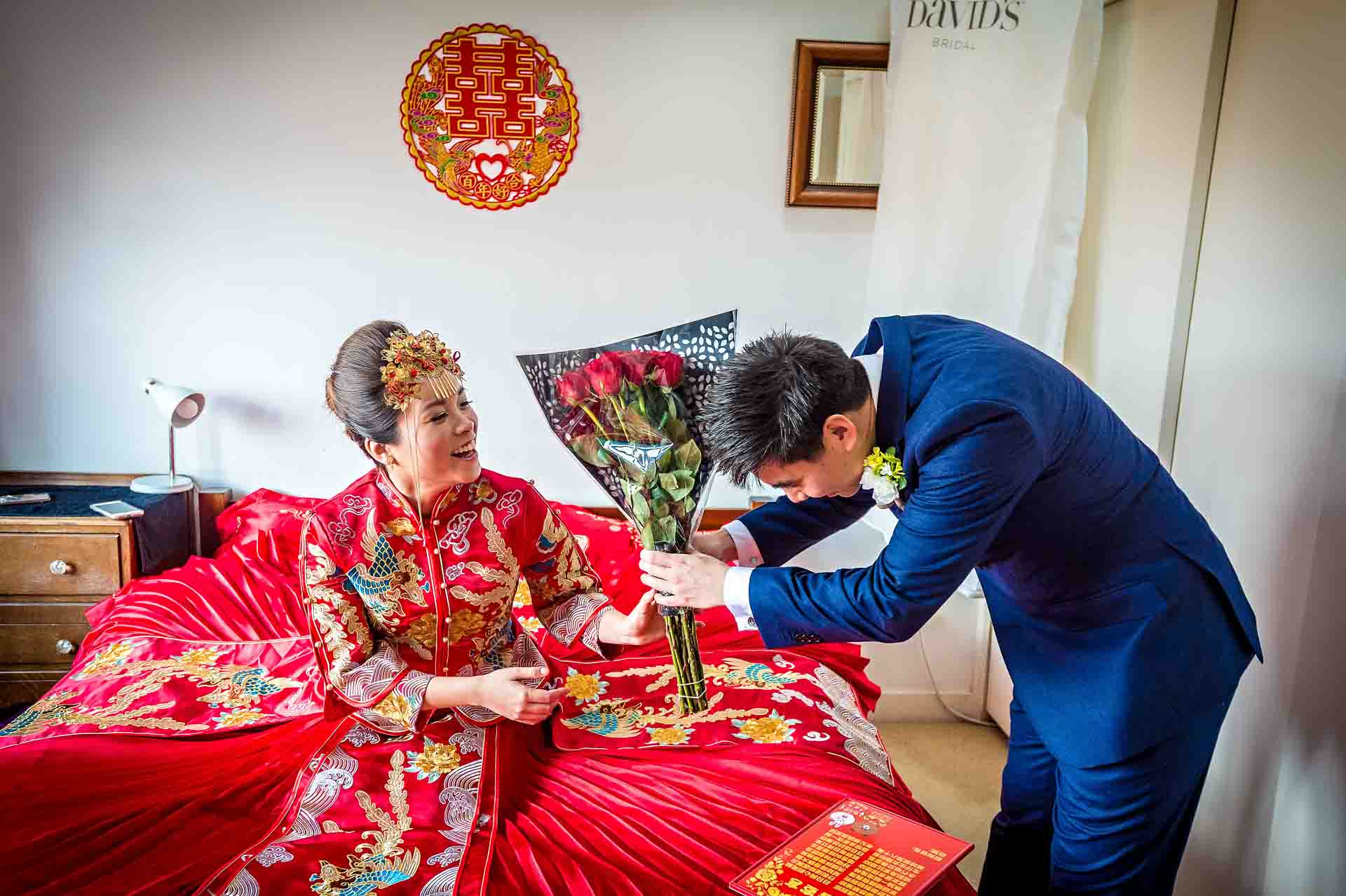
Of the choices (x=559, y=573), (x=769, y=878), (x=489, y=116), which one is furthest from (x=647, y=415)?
(x=489, y=116)

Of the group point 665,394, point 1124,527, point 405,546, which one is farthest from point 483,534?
point 1124,527

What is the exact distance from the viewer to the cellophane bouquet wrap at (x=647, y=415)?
154cm

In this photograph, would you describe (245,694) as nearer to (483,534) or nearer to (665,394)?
(483,534)

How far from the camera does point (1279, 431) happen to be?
192 cm

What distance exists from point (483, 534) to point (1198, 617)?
4.23ft

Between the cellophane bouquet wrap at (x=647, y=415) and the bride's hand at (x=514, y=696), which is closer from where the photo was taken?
the cellophane bouquet wrap at (x=647, y=415)

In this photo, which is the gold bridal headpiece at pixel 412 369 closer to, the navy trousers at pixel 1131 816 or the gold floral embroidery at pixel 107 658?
the gold floral embroidery at pixel 107 658

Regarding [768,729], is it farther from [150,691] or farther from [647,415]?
[150,691]

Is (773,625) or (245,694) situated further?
(245,694)

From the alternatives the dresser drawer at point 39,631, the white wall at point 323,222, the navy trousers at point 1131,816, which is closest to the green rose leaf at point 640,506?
the navy trousers at point 1131,816

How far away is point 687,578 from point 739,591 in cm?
9

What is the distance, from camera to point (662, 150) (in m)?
3.01

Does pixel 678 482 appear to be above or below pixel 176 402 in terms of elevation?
above

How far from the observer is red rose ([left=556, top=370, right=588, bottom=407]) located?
156 cm
